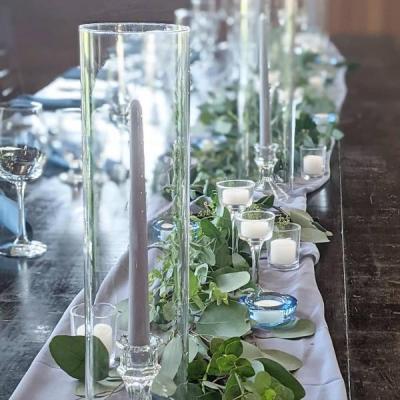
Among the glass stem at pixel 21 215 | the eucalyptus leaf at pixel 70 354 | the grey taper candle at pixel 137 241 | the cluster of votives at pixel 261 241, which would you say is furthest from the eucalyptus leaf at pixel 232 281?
the glass stem at pixel 21 215

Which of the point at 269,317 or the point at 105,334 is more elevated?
the point at 105,334

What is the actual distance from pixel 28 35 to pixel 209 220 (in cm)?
642

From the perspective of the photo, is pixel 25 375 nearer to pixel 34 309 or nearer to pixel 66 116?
pixel 34 309

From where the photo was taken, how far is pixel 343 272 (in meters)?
1.49

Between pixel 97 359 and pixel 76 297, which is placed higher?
pixel 97 359

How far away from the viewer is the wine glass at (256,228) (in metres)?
1.36

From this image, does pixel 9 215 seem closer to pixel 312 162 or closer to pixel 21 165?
pixel 21 165

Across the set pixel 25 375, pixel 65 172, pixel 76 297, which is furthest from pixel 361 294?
pixel 65 172

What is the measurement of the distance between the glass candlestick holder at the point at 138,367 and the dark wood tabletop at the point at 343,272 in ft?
A: 0.78

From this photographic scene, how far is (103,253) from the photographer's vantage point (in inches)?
37.7

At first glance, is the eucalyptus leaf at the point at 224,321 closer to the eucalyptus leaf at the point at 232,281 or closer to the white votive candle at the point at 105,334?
the eucalyptus leaf at the point at 232,281

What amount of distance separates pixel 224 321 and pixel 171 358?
8.9 inches

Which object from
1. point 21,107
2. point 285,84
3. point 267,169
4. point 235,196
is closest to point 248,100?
point 285,84

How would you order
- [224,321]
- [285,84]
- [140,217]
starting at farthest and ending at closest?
[285,84]
[224,321]
[140,217]
